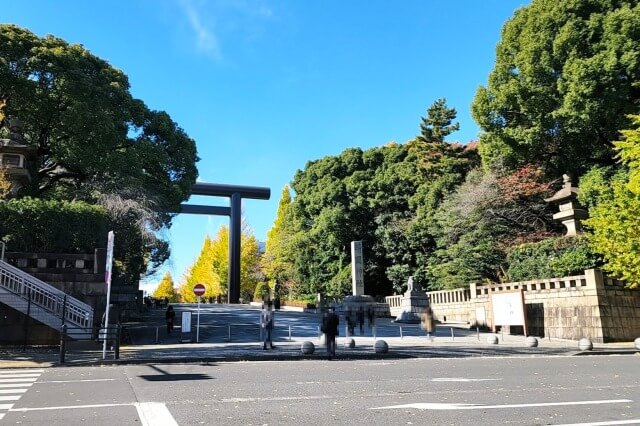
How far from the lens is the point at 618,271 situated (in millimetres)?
22094

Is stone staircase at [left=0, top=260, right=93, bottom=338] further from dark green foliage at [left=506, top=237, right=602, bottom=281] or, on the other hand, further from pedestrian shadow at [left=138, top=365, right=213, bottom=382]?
dark green foliage at [left=506, top=237, right=602, bottom=281]

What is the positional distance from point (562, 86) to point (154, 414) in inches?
1128

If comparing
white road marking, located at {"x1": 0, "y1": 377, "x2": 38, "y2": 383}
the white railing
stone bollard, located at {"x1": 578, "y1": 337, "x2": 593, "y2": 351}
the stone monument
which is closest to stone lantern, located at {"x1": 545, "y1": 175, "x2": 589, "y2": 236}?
the stone monument

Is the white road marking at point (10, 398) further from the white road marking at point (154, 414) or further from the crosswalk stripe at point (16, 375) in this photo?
the crosswalk stripe at point (16, 375)

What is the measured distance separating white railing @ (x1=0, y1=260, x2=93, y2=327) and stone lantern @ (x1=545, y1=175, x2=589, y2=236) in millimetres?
24346

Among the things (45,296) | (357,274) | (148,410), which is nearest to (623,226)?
(357,274)

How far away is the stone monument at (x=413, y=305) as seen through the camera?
105ft

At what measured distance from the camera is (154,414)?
687 cm

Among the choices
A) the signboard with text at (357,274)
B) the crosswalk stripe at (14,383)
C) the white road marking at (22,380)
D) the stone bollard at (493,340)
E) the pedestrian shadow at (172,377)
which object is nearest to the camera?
the crosswalk stripe at (14,383)

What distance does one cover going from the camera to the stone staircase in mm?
18328

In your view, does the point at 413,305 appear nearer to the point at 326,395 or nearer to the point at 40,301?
the point at 40,301

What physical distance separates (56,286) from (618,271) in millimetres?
23993

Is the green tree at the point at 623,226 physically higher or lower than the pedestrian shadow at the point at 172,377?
higher

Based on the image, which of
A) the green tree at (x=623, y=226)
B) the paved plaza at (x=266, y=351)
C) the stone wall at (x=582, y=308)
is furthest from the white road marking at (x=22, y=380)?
the green tree at (x=623, y=226)
